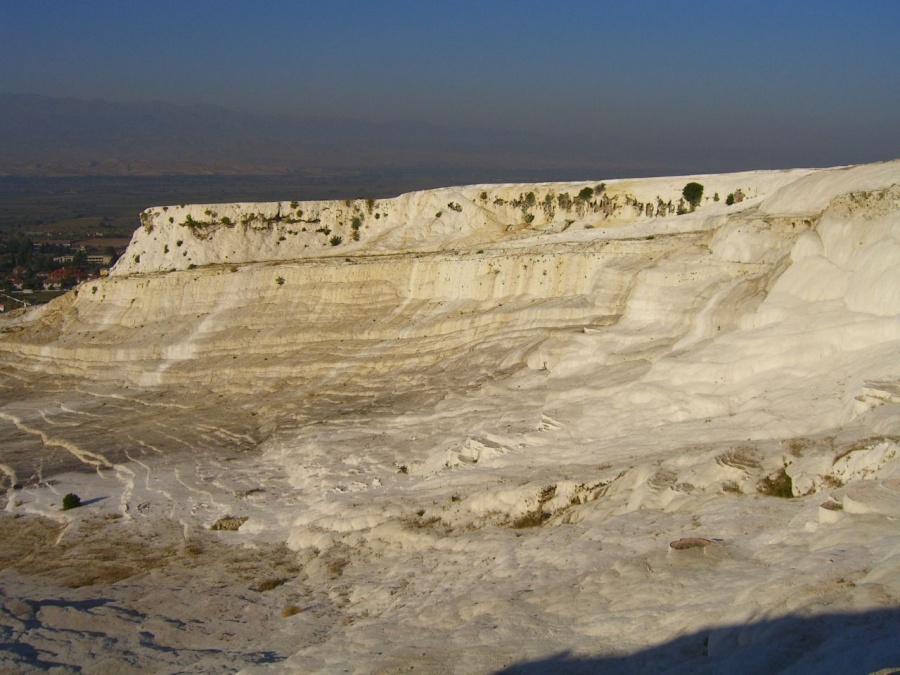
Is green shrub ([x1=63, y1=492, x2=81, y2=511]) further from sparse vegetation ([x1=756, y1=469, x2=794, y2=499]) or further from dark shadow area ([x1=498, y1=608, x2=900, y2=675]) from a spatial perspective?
sparse vegetation ([x1=756, y1=469, x2=794, y2=499])

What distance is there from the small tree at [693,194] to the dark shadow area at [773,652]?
35679 mm

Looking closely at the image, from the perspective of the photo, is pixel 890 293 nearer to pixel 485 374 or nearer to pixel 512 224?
pixel 485 374

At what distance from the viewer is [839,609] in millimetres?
11055

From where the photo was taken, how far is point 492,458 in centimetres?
2333

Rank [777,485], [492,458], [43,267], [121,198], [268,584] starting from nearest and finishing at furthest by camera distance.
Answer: [777,485], [268,584], [492,458], [43,267], [121,198]

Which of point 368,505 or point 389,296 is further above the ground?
point 389,296

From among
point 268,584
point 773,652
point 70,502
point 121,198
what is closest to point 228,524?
point 268,584

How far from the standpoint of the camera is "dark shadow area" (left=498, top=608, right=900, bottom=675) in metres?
9.84

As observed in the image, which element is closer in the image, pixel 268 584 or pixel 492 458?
pixel 268 584

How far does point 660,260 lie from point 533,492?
14.3 meters

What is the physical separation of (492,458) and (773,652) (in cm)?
1296

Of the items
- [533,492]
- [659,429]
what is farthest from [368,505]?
[659,429]

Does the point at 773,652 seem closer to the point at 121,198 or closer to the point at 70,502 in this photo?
the point at 70,502

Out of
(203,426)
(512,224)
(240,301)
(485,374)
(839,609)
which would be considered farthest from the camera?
(512,224)
